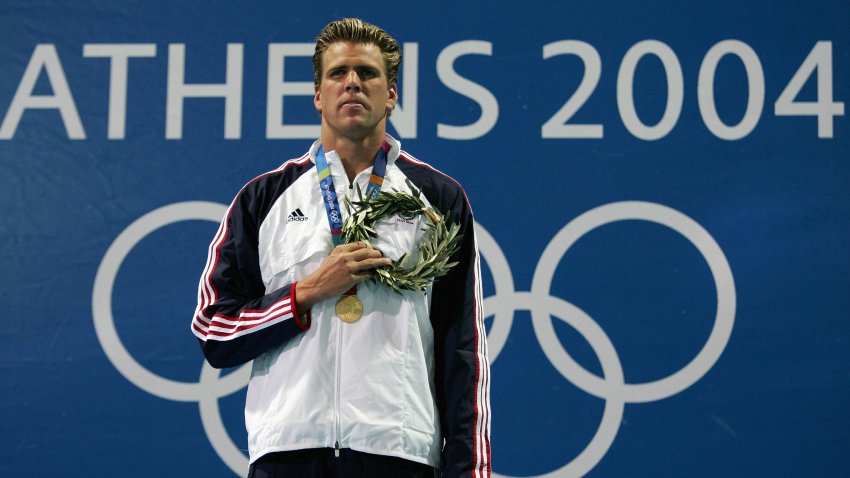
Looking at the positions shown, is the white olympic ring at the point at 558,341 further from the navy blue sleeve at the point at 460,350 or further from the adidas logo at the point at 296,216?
the adidas logo at the point at 296,216

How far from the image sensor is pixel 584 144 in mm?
3807

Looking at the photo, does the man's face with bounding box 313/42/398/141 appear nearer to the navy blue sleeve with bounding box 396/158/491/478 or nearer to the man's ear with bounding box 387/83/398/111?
the man's ear with bounding box 387/83/398/111

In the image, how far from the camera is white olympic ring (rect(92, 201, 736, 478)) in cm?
367

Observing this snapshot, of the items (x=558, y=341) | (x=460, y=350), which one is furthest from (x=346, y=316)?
(x=558, y=341)

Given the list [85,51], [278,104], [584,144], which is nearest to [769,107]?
[584,144]

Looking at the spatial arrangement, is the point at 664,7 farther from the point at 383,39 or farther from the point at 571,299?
the point at 383,39

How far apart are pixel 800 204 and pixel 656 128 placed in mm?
577

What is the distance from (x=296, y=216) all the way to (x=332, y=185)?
0.12 meters

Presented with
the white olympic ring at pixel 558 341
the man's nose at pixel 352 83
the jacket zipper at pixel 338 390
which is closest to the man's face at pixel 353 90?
the man's nose at pixel 352 83

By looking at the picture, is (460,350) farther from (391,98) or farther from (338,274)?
(391,98)

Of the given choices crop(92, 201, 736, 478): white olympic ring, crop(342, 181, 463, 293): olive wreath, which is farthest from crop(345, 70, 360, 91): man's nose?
crop(92, 201, 736, 478): white olympic ring

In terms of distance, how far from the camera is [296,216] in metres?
2.36

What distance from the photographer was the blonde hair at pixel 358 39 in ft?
7.91

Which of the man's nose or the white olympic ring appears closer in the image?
the man's nose
